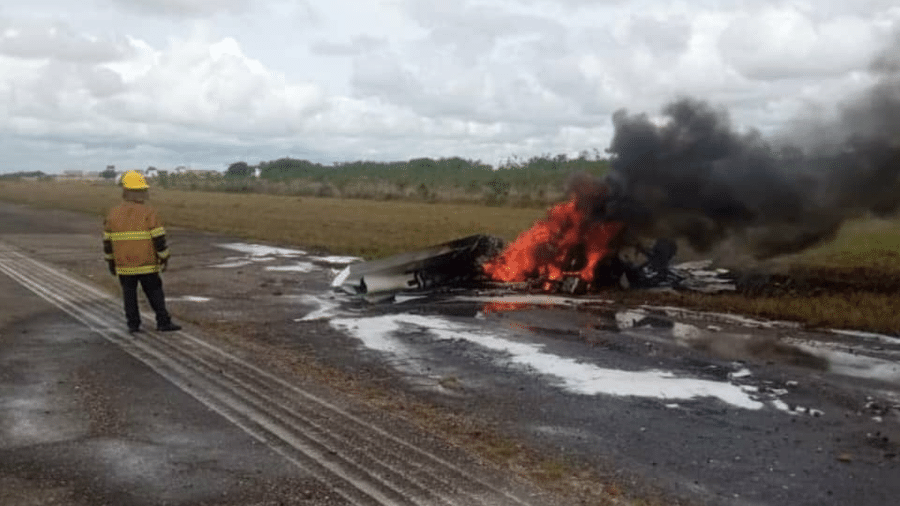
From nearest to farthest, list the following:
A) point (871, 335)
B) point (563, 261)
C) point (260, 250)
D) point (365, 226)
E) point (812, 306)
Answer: point (871, 335) → point (812, 306) → point (563, 261) → point (260, 250) → point (365, 226)

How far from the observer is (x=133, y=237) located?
9.59m

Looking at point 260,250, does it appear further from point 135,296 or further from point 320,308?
point 135,296

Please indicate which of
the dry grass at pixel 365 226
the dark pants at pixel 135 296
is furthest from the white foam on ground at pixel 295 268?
the dark pants at pixel 135 296

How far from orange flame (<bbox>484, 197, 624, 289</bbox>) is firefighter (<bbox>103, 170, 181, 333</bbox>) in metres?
6.99

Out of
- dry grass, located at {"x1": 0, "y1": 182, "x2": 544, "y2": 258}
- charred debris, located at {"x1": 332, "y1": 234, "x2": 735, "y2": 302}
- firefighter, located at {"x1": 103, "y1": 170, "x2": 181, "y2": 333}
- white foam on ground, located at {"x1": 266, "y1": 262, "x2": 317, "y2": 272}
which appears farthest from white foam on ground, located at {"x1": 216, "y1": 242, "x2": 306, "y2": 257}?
firefighter, located at {"x1": 103, "y1": 170, "x2": 181, "y2": 333}

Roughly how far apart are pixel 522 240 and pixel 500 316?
3793 mm

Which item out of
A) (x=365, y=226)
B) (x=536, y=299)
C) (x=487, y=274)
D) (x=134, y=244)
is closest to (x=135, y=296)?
(x=134, y=244)

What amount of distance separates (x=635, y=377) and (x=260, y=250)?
15835 mm

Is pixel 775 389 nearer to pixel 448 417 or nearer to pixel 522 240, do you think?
pixel 448 417

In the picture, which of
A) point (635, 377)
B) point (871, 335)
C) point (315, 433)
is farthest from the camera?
point (871, 335)

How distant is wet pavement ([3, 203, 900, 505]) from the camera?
213 inches

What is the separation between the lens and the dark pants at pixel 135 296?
9664 millimetres

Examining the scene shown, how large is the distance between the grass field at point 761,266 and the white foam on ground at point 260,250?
1003 millimetres

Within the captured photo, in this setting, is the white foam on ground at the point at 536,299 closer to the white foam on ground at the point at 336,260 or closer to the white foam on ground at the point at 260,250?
the white foam on ground at the point at 336,260
